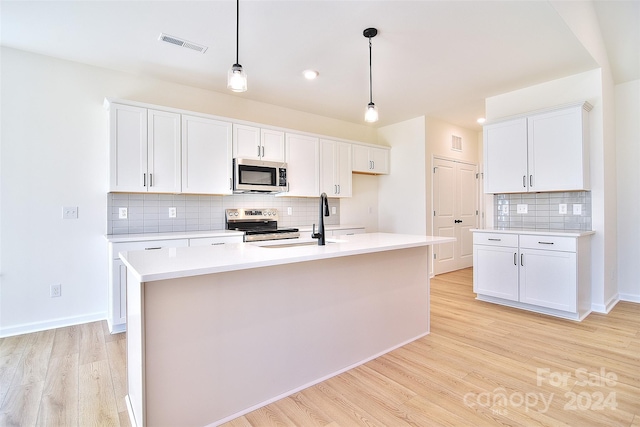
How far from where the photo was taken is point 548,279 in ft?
10.9

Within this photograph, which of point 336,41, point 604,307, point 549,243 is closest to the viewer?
point 336,41

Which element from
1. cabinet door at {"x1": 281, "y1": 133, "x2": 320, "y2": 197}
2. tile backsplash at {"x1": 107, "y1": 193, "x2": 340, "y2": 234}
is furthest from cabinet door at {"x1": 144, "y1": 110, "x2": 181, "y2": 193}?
cabinet door at {"x1": 281, "y1": 133, "x2": 320, "y2": 197}

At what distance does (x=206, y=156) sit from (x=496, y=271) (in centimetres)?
363

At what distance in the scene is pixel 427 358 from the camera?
2.42 metres

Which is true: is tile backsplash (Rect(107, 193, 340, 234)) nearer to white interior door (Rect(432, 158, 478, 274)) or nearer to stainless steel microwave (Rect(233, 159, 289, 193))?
stainless steel microwave (Rect(233, 159, 289, 193))

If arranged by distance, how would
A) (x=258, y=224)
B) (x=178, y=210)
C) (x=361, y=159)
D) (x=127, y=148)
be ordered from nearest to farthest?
(x=127, y=148)
(x=178, y=210)
(x=258, y=224)
(x=361, y=159)

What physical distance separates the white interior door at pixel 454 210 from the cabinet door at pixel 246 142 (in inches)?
115

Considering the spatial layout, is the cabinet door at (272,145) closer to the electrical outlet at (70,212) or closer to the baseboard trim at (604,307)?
the electrical outlet at (70,212)

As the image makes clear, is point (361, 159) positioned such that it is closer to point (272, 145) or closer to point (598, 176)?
point (272, 145)

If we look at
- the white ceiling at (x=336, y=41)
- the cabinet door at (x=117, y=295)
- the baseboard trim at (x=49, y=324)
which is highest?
the white ceiling at (x=336, y=41)

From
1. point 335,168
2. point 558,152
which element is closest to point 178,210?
point 335,168

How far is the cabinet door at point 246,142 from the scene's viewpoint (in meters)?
3.83

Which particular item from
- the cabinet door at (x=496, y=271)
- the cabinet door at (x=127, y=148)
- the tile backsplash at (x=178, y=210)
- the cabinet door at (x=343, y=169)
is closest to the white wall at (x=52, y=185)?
the tile backsplash at (x=178, y=210)

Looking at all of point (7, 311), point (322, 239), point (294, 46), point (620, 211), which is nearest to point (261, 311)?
point (322, 239)
